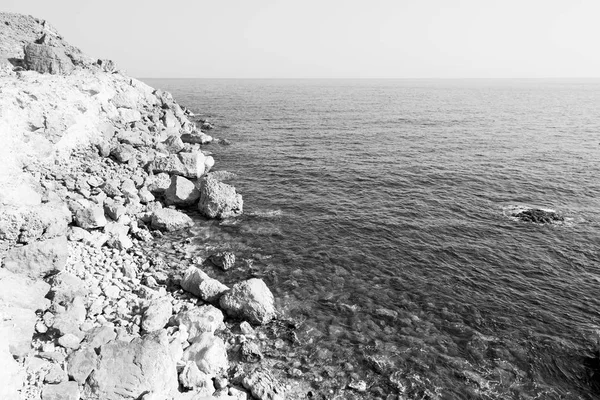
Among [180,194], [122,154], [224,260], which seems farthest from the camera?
[122,154]

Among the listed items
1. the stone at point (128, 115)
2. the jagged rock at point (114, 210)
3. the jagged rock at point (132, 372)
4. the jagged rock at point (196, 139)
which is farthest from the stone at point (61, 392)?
the jagged rock at point (196, 139)

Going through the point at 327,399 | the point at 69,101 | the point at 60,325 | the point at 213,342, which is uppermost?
the point at 69,101

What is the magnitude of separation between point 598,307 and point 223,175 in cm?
3940

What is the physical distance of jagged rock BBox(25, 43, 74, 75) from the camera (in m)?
42.8

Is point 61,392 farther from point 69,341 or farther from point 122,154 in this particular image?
point 122,154

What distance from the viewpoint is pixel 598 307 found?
2181 centimetres

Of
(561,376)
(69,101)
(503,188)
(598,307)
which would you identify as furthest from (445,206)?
(69,101)

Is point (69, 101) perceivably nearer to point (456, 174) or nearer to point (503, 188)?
point (456, 174)

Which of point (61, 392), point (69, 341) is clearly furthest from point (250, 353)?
point (69, 341)

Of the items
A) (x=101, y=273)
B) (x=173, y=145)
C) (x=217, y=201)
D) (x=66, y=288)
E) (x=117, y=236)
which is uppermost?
(x=173, y=145)

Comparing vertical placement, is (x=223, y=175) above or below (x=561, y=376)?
above

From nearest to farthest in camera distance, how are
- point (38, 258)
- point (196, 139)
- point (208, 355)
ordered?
point (208, 355)
point (38, 258)
point (196, 139)

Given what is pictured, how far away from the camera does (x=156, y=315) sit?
61.6 ft

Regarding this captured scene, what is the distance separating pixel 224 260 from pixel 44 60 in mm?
41041
